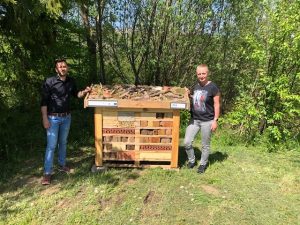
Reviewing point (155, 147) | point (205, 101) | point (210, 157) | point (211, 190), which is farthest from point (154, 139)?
point (210, 157)

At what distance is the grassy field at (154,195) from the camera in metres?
4.80

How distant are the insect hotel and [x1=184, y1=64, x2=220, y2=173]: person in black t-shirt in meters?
0.21

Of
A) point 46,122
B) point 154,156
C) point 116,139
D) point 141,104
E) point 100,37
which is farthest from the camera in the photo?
point 100,37

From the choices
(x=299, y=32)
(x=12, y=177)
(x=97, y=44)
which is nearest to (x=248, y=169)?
(x=299, y=32)

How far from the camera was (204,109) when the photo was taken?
19.3ft

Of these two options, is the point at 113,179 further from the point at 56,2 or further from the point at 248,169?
the point at 56,2

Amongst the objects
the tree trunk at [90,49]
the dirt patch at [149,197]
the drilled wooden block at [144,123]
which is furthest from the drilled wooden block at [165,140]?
the tree trunk at [90,49]

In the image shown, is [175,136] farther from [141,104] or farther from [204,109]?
[141,104]

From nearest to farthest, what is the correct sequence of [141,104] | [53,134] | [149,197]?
[149,197] < [53,134] < [141,104]

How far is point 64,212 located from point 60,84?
181 cm

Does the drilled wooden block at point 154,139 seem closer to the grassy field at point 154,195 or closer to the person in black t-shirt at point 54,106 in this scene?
the grassy field at point 154,195

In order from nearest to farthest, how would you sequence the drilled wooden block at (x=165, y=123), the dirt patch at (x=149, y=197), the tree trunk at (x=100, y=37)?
the dirt patch at (x=149, y=197)
the drilled wooden block at (x=165, y=123)
the tree trunk at (x=100, y=37)

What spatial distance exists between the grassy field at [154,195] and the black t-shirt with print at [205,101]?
93cm

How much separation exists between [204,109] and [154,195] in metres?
1.52
